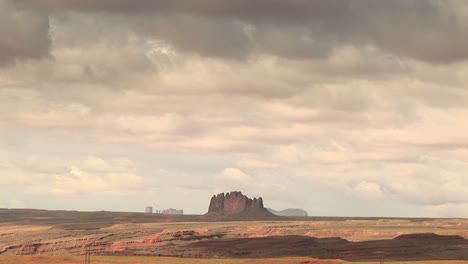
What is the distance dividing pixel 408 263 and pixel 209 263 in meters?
41.3

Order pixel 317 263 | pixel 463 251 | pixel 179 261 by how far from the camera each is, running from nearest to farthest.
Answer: pixel 317 263
pixel 179 261
pixel 463 251

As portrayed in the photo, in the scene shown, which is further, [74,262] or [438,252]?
[438,252]

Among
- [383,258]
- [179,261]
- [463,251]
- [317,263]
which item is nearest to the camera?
[317,263]

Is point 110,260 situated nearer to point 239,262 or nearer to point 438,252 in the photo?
point 239,262

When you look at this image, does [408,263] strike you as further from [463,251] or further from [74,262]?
[74,262]

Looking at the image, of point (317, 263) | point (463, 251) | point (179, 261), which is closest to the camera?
point (317, 263)

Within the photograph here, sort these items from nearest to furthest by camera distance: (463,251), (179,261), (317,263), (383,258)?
(317,263) → (179,261) → (383,258) → (463,251)

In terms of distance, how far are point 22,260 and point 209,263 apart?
1491 inches

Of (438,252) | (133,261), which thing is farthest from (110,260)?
(438,252)

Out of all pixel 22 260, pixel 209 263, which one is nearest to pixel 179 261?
pixel 209 263

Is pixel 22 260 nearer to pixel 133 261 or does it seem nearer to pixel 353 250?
pixel 133 261

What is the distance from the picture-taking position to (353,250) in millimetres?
199375

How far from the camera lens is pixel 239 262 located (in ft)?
506

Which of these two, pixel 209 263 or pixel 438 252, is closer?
pixel 209 263
